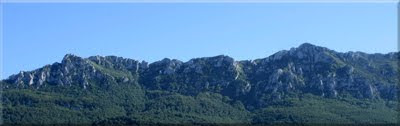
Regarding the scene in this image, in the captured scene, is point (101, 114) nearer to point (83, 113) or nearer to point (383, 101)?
point (83, 113)

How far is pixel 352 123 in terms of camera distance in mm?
163750

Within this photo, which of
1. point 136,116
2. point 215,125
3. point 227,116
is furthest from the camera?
point 227,116

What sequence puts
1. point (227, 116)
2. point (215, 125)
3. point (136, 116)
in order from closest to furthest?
point (215, 125) → point (136, 116) → point (227, 116)

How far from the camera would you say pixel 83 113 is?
194 m

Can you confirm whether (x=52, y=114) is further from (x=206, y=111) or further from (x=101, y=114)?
(x=206, y=111)

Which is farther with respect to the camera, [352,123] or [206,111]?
[206,111]

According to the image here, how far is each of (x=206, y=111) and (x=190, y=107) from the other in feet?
15.6

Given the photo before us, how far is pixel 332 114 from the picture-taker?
181 metres

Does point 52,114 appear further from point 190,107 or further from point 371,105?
point 371,105

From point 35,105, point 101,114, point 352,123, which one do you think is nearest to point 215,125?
point 352,123

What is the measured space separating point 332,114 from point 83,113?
65524 mm

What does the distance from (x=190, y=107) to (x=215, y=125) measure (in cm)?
4404

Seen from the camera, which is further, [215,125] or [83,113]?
[83,113]

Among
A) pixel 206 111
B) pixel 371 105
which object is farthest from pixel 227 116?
pixel 371 105
